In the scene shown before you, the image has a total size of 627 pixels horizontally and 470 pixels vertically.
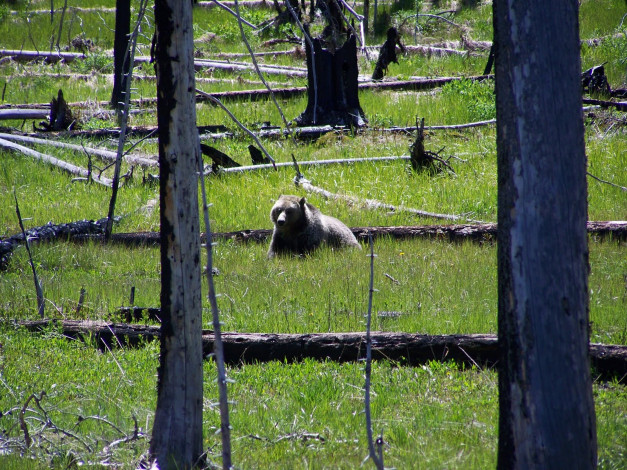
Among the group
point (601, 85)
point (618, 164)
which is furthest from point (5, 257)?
point (601, 85)

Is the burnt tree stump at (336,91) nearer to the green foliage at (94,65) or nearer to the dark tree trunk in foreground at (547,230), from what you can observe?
the green foliage at (94,65)

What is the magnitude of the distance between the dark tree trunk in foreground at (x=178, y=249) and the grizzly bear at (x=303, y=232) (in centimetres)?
642

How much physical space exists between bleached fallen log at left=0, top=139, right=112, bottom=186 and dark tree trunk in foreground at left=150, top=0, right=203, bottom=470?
997cm

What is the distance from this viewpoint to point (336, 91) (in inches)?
672

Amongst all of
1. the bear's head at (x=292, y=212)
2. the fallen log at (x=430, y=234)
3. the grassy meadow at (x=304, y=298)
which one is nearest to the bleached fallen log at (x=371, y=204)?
the grassy meadow at (x=304, y=298)

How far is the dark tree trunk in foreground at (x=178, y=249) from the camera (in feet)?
12.2

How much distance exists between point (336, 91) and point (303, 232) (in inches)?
296

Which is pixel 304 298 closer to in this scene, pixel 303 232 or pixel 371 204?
pixel 303 232

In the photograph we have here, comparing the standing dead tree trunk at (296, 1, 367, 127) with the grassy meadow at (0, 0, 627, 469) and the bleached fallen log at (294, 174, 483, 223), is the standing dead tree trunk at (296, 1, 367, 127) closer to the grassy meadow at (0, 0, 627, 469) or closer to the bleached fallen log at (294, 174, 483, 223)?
the grassy meadow at (0, 0, 627, 469)

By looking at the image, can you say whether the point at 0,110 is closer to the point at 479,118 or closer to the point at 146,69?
the point at 146,69

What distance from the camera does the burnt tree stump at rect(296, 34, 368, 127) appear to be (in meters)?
16.8

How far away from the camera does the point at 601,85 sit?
18.1m

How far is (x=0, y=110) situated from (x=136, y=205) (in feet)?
22.6

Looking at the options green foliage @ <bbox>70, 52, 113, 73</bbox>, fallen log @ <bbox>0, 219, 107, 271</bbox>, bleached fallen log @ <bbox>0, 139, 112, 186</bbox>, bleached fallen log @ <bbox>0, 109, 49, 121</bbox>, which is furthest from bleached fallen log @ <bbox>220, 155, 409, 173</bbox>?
green foliage @ <bbox>70, 52, 113, 73</bbox>
